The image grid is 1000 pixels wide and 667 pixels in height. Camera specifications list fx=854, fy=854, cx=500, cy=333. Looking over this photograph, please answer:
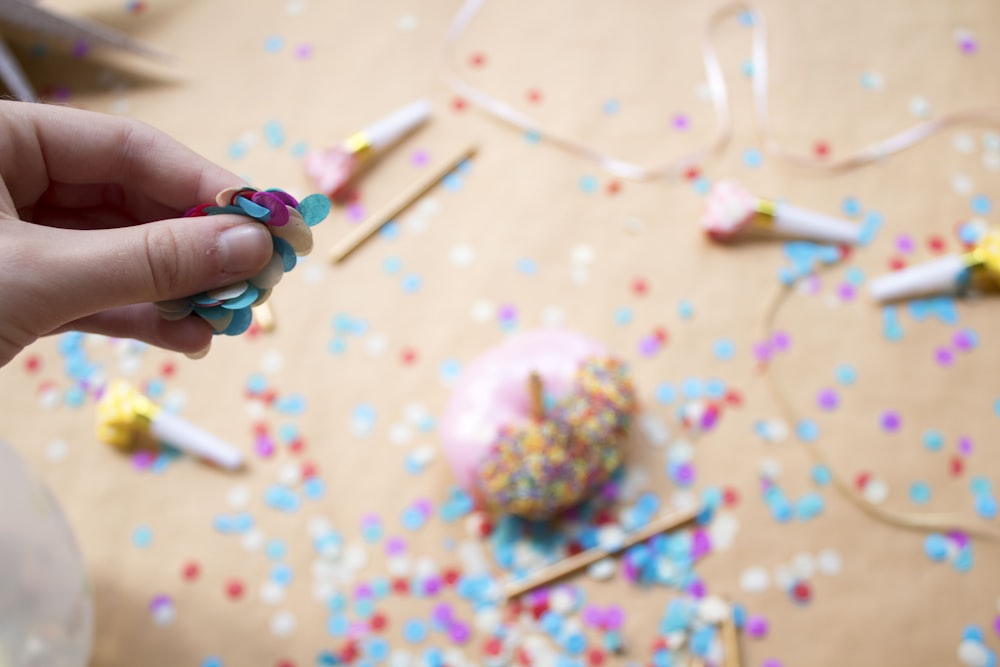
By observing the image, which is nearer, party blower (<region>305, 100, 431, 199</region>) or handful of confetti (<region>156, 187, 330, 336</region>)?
handful of confetti (<region>156, 187, 330, 336</region>)

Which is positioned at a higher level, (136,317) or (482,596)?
(136,317)

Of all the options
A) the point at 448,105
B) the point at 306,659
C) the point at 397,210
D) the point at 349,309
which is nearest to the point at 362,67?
the point at 448,105

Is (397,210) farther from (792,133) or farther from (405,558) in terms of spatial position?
(792,133)

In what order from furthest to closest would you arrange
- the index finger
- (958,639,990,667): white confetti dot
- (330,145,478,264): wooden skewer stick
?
(330,145,478,264): wooden skewer stick, (958,639,990,667): white confetti dot, the index finger

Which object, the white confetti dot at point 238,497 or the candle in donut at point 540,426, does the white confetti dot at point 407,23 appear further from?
the white confetti dot at point 238,497

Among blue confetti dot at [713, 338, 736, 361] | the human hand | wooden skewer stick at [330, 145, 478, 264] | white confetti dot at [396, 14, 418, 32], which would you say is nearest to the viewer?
the human hand

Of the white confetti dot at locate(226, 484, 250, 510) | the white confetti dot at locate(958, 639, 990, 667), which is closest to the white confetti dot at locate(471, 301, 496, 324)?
the white confetti dot at locate(226, 484, 250, 510)

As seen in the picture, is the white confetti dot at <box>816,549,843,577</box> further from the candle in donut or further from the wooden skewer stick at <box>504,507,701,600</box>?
the candle in donut

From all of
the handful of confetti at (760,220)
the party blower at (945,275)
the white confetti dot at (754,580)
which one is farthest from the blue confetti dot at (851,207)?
the white confetti dot at (754,580)
